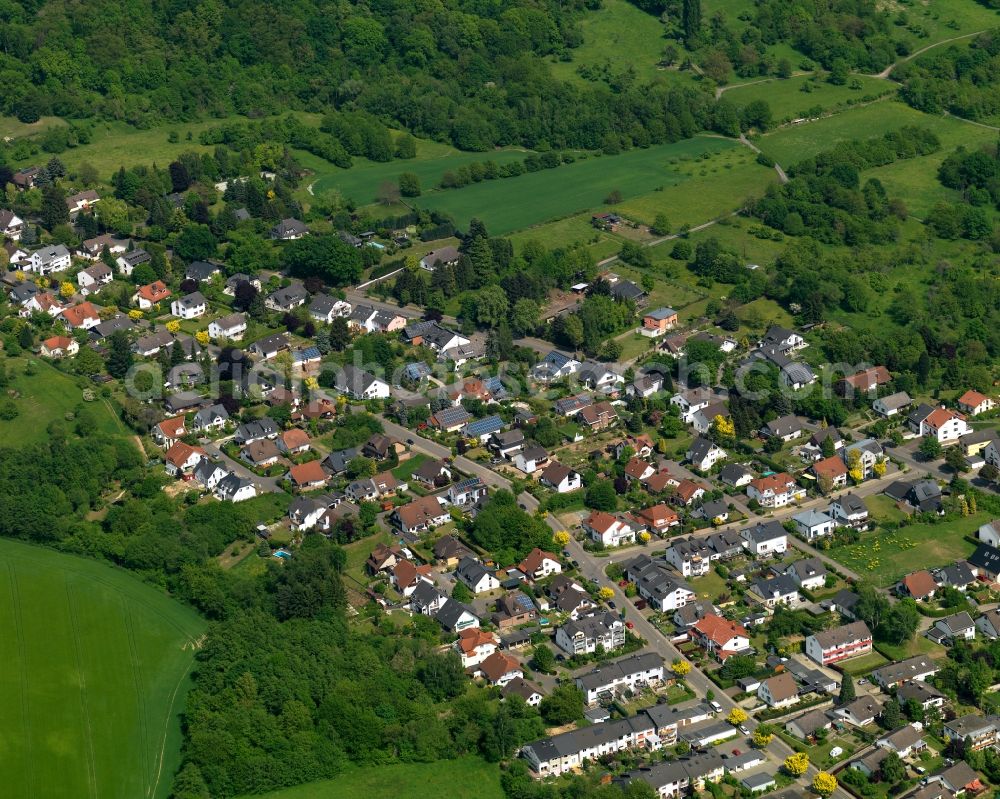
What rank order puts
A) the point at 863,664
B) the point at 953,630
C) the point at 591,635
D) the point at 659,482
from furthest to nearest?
the point at 659,482
the point at 953,630
the point at 591,635
the point at 863,664

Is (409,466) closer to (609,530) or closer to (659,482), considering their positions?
(609,530)

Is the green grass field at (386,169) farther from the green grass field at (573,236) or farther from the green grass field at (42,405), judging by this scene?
the green grass field at (42,405)

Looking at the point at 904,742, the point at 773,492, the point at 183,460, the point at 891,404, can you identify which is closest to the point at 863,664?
the point at 904,742

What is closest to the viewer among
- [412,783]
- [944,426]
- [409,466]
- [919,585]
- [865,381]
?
[412,783]

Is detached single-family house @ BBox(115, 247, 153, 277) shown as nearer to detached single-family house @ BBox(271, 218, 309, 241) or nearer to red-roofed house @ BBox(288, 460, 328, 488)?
detached single-family house @ BBox(271, 218, 309, 241)

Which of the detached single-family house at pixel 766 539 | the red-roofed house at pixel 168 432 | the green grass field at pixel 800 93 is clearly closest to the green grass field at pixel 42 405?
the red-roofed house at pixel 168 432

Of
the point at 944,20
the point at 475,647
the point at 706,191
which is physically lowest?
→ the point at 706,191

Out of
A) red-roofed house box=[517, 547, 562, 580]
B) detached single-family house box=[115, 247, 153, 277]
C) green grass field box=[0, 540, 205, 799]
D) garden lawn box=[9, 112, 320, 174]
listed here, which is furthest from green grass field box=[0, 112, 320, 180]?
red-roofed house box=[517, 547, 562, 580]
